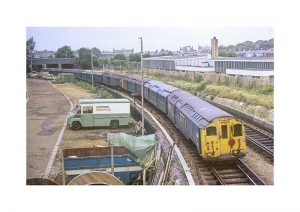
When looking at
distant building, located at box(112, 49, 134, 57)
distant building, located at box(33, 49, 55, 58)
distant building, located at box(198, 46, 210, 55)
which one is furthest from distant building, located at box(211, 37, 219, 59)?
distant building, located at box(33, 49, 55, 58)

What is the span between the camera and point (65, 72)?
9.02 metres

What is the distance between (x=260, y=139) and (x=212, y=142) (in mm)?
1254

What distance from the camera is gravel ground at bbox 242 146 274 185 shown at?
25.1 feet

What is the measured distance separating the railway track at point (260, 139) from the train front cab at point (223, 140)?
1.42 ft

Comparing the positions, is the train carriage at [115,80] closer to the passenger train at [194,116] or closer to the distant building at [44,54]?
the passenger train at [194,116]

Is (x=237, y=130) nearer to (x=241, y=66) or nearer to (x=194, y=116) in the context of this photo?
(x=194, y=116)

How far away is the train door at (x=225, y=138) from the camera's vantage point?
760 cm

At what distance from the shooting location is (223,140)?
25.0ft

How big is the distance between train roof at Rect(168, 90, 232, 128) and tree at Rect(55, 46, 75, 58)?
243 centimetres

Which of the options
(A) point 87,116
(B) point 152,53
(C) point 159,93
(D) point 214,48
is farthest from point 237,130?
(A) point 87,116

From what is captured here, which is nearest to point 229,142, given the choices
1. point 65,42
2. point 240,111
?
point 240,111

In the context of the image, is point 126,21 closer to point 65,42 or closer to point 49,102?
point 65,42
